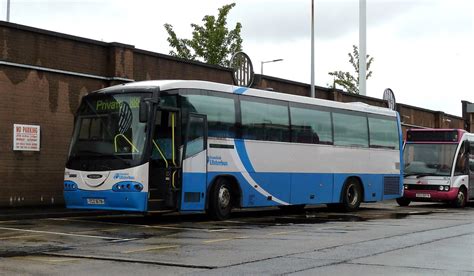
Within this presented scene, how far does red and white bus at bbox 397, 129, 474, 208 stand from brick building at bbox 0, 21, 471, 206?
34.8 ft

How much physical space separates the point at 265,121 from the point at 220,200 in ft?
8.91

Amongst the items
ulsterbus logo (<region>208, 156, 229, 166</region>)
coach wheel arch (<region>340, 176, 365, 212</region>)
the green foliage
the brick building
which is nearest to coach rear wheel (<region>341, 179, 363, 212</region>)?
coach wheel arch (<region>340, 176, 365, 212</region>)

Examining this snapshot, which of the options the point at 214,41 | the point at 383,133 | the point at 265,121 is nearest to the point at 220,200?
the point at 265,121

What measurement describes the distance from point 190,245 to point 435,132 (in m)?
16.5

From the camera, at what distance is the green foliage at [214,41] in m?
39.8

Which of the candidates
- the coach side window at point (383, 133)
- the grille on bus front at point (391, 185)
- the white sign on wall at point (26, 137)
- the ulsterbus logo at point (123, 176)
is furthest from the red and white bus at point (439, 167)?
the white sign on wall at point (26, 137)

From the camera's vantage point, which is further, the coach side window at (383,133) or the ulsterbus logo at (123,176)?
the coach side window at (383,133)

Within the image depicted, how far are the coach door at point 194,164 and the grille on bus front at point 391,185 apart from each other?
8.98 metres

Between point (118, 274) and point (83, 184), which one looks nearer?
point (118, 274)

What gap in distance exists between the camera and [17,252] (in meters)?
9.86

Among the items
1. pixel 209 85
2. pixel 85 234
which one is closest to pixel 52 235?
pixel 85 234

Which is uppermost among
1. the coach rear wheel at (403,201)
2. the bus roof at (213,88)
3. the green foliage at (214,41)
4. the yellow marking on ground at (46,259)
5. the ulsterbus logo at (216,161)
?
the green foliage at (214,41)

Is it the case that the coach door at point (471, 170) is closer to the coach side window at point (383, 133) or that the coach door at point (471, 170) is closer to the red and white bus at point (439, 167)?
the red and white bus at point (439, 167)

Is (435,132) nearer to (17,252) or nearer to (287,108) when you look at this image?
(287,108)
